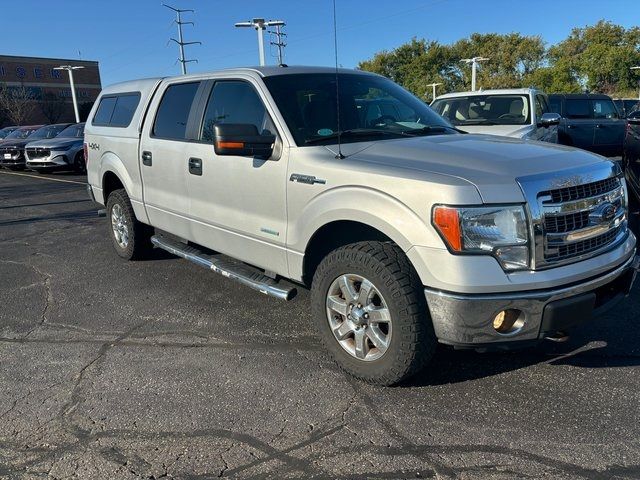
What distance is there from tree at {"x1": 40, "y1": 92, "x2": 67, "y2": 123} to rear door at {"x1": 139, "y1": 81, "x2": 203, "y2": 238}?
73.3 metres

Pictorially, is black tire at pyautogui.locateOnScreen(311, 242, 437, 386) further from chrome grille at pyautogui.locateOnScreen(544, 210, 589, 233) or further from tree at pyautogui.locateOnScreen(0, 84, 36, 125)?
tree at pyautogui.locateOnScreen(0, 84, 36, 125)

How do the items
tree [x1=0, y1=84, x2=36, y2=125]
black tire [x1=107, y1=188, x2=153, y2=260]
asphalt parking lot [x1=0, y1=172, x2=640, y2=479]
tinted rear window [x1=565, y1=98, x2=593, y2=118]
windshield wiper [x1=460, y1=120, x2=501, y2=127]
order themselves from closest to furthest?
asphalt parking lot [x1=0, y1=172, x2=640, y2=479] → black tire [x1=107, y1=188, x2=153, y2=260] → windshield wiper [x1=460, y1=120, x2=501, y2=127] → tinted rear window [x1=565, y1=98, x2=593, y2=118] → tree [x1=0, y1=84, x2=36, y2=125]

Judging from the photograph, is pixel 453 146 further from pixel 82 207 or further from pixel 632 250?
pixel 82 207

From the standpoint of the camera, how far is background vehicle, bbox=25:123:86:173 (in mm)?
15688

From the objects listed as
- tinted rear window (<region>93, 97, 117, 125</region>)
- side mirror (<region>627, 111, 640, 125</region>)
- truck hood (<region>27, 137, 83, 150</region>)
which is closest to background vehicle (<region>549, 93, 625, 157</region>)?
side mirror (<region>627, 111, 640, 125</region>)

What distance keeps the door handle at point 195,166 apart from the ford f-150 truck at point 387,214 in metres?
0.02

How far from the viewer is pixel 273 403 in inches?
125

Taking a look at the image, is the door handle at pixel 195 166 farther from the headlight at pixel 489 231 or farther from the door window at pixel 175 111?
the headlight at pixel 489 231

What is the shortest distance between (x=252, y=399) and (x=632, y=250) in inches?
99.2

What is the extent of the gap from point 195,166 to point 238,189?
63 cm

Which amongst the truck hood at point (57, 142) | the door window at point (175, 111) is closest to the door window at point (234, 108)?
the door window at point (175, 111)

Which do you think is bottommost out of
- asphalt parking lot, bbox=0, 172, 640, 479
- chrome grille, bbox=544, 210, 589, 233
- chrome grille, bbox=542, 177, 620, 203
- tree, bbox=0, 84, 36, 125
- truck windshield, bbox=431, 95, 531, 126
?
asphalt parking lot, bbox=0, 172, 640, 479

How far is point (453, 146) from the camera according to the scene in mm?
3496

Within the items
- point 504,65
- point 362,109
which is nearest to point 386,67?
point 504,65
